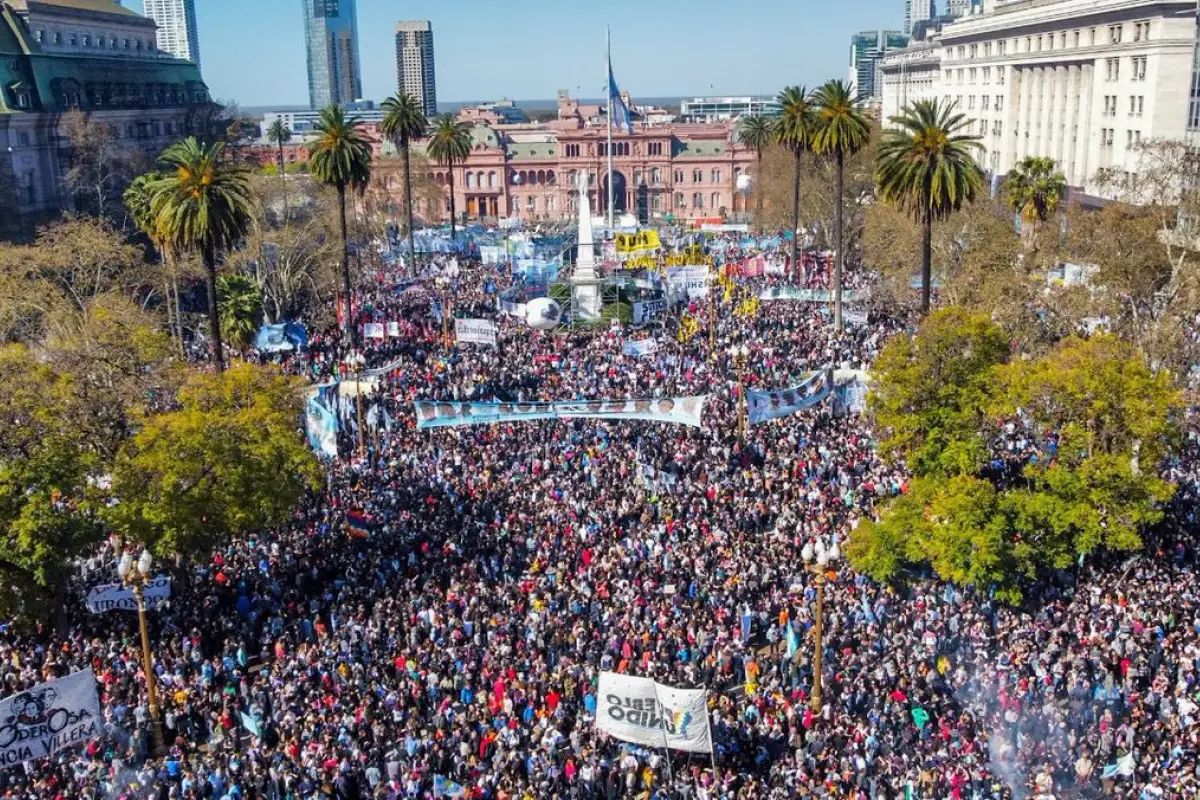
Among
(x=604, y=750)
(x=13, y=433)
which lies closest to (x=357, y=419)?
(x=13, y=433)

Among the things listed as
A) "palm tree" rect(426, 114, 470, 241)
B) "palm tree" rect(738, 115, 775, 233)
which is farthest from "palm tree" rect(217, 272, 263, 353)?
"palm tree" rect(738, 115, 775, 233)

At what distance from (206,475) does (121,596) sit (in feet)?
11.6

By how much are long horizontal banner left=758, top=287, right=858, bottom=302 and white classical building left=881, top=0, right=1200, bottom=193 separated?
46.5ft

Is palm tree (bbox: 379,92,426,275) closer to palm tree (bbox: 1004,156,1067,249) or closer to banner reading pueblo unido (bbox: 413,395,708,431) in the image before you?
palm tree (bbox: 1004,156,1067,249)

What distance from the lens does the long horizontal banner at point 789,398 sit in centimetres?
3659

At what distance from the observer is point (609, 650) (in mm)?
24484

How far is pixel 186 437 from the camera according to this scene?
28.2m

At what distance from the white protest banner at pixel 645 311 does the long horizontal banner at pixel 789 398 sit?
19.2 metres

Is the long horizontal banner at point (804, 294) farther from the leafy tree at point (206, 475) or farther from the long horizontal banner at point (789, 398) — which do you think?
the leafy tree at point (206, 475)

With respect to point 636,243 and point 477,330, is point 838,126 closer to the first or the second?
point 636,243

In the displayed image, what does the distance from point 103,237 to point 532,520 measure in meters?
28.3

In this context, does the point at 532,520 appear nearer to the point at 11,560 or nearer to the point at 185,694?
the point at 185,694

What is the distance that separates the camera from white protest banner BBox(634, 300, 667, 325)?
187 feet

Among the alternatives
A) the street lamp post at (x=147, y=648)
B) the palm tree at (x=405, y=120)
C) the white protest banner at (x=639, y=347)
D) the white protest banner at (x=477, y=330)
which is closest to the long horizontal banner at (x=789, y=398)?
the white protest banner at (x=639, y=347)
